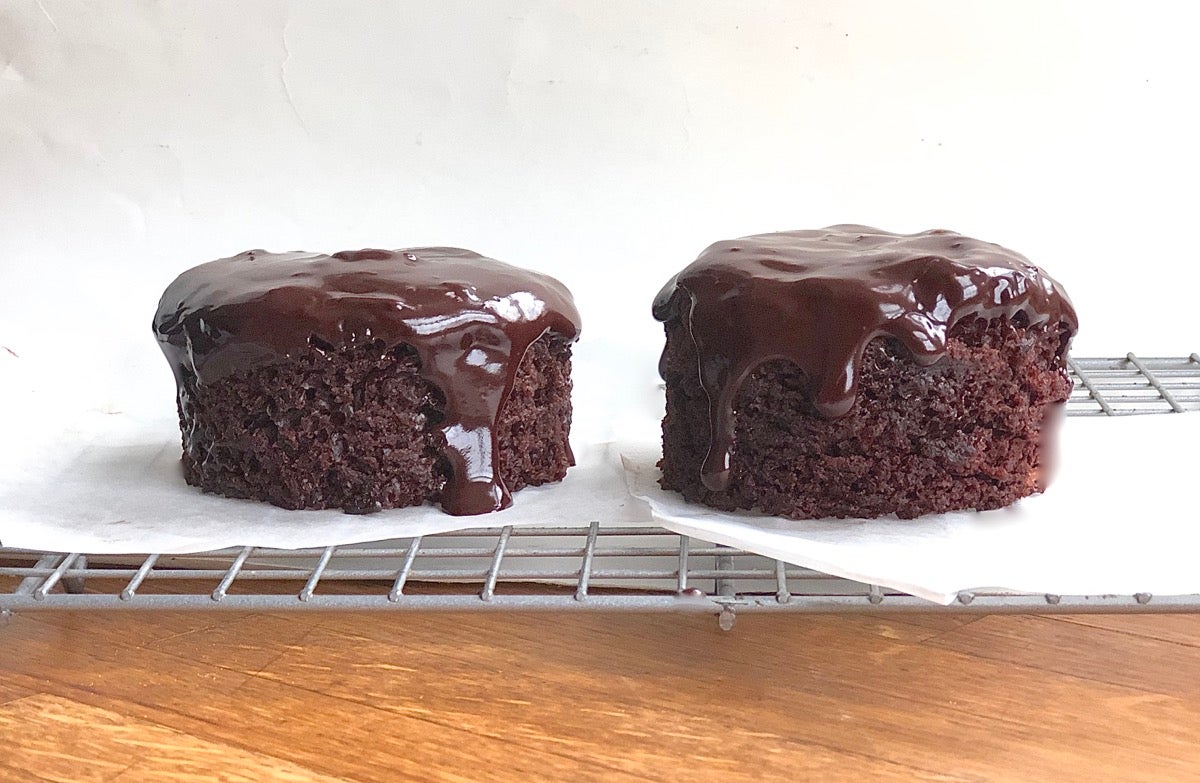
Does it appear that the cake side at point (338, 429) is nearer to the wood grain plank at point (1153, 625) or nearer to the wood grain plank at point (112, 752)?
the wood grain plank at point (112, 752)

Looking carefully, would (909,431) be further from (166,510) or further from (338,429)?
(166,510)

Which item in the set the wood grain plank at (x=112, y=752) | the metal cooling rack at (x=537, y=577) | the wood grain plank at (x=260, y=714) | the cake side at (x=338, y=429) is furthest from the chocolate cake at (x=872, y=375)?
the wood grain plank at (x=112, y=752)

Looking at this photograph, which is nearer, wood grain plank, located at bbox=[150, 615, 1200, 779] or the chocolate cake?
wood grain plank, located at bbox=[150, 615, 1200, 779]

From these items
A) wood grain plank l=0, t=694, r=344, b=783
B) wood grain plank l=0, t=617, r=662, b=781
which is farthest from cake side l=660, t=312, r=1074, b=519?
wood grain plank l=0, t=694, r=344, b=783

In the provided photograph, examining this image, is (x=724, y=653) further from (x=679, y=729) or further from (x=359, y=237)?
(x=359, y=237)

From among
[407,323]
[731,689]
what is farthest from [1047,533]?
[407,323]

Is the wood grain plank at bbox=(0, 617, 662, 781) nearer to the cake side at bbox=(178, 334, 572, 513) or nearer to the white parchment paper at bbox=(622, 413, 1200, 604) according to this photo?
the cake side at bbox=(178, 334, 572, 513)
